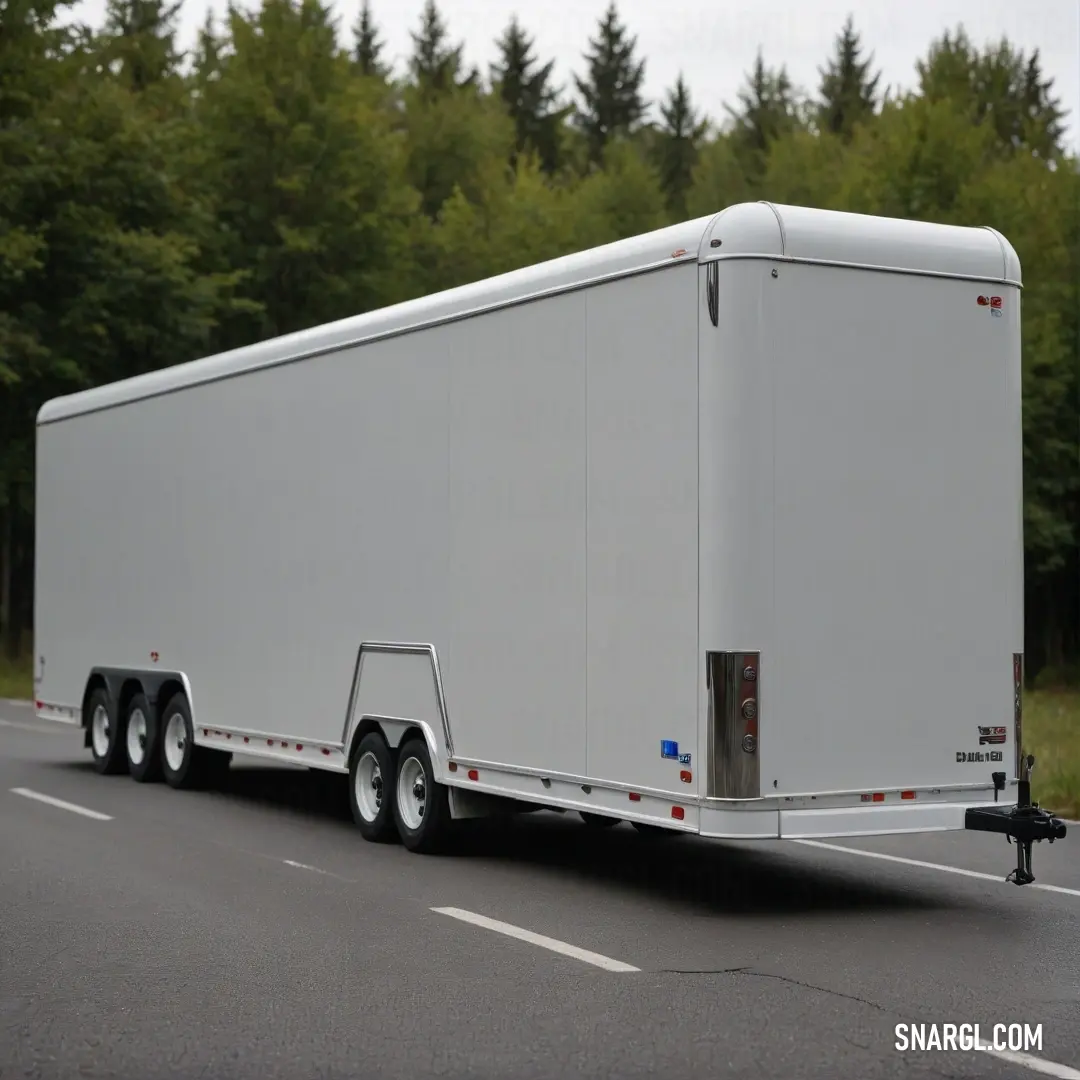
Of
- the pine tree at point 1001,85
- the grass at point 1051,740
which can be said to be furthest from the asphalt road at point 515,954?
the pine tree at point 1001,85

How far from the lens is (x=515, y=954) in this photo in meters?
8.91

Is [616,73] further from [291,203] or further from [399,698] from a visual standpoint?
[399,698]

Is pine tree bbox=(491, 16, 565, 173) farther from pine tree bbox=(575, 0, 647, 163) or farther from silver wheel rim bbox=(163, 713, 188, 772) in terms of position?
silver wheel rim bbox=(163, 713, 188, 772)

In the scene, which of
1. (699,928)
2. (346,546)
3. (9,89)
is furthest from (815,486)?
(9,89)

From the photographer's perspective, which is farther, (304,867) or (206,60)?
(206,60)

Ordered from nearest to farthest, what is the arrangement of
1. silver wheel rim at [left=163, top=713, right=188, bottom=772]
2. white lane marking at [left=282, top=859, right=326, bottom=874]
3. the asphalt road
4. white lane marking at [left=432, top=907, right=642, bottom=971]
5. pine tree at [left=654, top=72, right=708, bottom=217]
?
the asphalt road
white lane marking at [left=432, top=907, right=642, bottom=971]
white lane marking at [left=282, top=859, right=326, bottom=874]
silver wheel rim at [left=163, top=713, right=188, bottom=772]
pine tree at [left=654, top=72, right=708, bottom=217]

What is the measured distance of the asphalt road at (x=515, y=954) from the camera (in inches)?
272

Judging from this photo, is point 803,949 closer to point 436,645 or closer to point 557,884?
point 557,884

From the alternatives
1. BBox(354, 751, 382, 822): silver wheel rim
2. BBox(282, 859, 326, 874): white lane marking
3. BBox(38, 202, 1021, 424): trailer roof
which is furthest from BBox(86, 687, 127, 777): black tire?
BBox(38, 202, 1021, 424): trailer roof

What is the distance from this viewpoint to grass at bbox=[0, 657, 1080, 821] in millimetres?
15480

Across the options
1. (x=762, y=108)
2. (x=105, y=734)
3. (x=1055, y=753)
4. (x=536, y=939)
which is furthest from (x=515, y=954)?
(x=762, y=108)

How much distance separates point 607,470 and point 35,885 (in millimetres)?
4285

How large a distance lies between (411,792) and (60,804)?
4249mm

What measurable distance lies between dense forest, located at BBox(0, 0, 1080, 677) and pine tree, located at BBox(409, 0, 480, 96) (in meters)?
22.5
